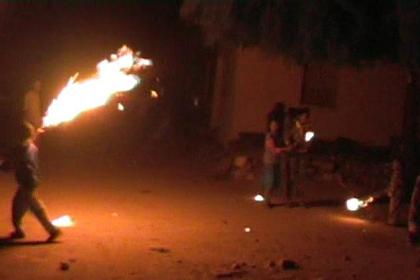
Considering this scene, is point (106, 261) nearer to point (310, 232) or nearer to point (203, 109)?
point (310, 232)

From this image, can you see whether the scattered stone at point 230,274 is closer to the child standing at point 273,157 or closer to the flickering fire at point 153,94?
the child standing at point 273,157

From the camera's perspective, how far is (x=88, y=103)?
43.1ft

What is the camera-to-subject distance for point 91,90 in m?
13.3

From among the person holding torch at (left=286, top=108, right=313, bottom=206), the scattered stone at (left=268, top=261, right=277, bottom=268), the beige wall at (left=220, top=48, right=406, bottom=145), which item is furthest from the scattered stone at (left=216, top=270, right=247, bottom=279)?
the beige wall at (left=220, top=48, right=406, bottom=145)

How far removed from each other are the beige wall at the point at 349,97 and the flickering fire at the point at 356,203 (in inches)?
235

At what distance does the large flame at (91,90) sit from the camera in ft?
42.0

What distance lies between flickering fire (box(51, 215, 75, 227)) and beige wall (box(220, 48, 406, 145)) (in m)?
9.24

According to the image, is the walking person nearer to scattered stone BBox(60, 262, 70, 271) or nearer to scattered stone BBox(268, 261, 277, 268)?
scattered stone BBox(268, 261, 277, 268)

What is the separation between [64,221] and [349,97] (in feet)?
34.4

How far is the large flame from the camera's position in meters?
12.8

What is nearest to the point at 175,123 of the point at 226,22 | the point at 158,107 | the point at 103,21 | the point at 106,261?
the point at 158,107

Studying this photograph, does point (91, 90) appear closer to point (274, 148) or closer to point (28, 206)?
point (28, 206)

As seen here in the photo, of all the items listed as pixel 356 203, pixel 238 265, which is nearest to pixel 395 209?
pixel 356 203

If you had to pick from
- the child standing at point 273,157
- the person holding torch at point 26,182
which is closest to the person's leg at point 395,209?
the child standing at point 273,157
